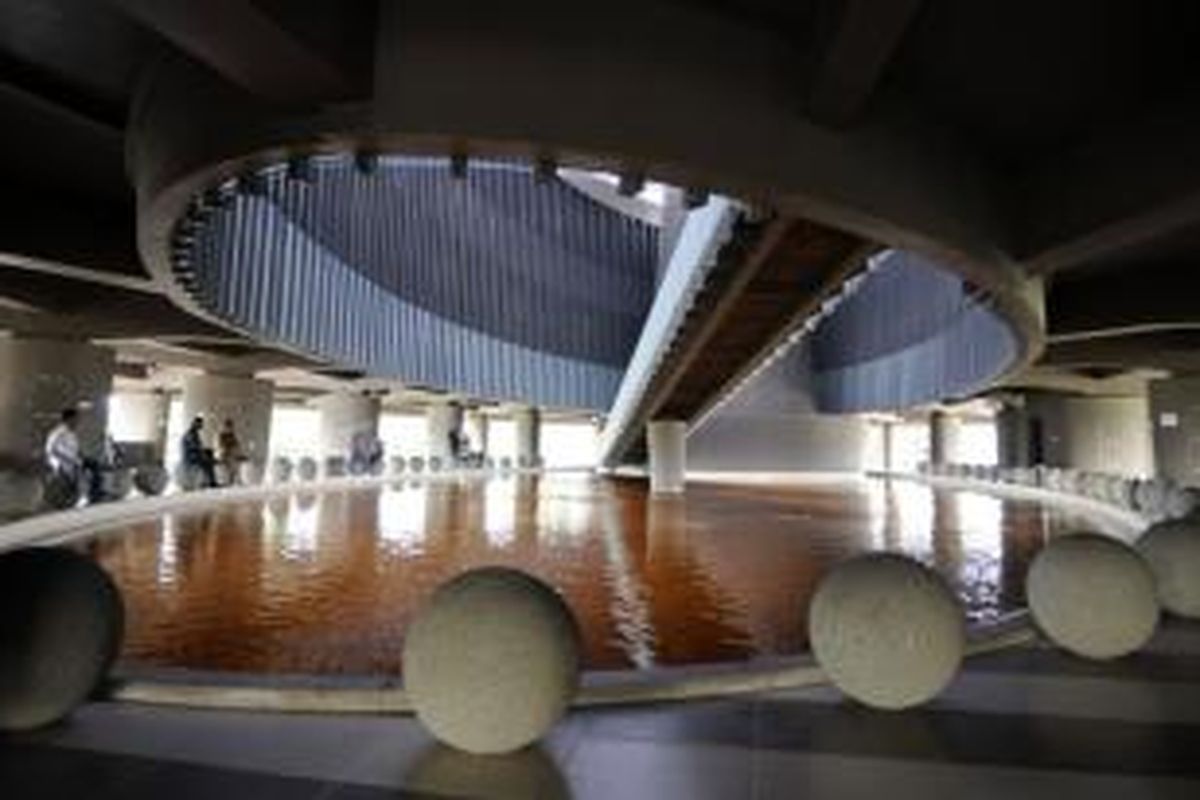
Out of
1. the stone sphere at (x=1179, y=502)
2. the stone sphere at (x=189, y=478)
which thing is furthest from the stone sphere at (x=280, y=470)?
the stone sphere at (x=1179, y=502)

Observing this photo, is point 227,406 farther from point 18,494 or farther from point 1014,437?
point 1014,437

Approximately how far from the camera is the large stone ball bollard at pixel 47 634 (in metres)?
5.73

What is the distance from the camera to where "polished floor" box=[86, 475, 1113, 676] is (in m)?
8.79

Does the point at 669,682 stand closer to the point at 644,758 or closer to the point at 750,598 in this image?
the point at 644,758

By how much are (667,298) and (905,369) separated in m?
32.4

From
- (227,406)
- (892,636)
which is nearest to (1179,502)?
(892,636)

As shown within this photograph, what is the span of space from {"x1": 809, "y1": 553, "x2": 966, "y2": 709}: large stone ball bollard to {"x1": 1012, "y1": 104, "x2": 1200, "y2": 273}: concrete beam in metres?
5.19

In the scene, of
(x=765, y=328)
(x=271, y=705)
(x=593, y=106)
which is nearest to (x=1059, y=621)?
(x=593, y=106)

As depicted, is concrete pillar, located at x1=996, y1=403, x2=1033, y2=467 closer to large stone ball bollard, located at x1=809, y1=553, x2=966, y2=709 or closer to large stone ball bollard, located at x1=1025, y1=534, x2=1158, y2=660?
large stone ball bollard, located at x1=1025, y1=534, x2=1158, y2=660

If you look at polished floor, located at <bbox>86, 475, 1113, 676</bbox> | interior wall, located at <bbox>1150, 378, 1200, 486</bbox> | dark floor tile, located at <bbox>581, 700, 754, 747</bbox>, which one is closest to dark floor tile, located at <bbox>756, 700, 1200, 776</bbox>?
dark floor tile, located at <bbox>581, 700, 754, 747</bbox>

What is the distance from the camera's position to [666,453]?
35.9 m

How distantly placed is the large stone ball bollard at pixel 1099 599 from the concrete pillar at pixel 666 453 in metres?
27.5

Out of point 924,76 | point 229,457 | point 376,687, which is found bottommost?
point 376,687

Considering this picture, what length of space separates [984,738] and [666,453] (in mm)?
30000
